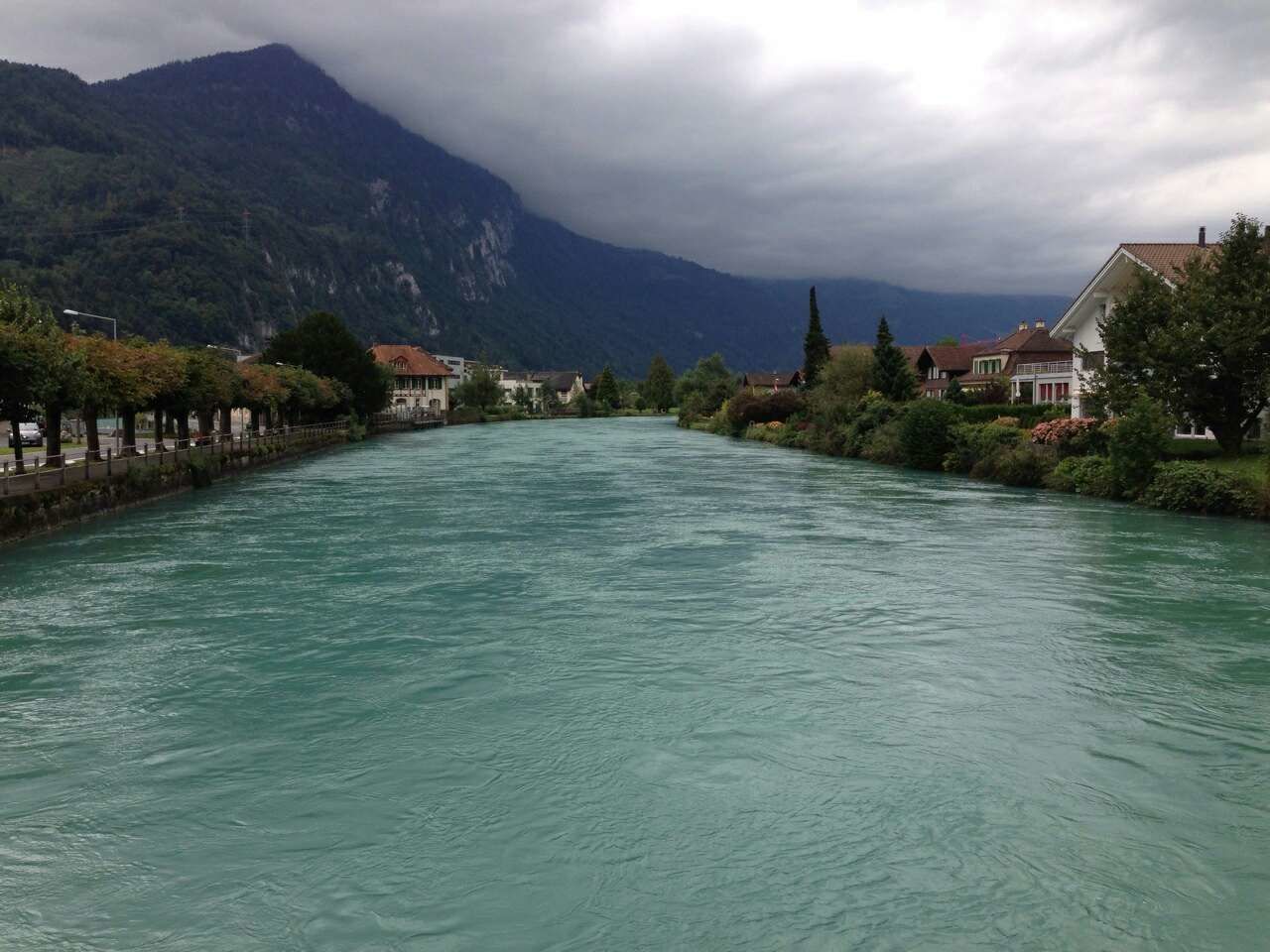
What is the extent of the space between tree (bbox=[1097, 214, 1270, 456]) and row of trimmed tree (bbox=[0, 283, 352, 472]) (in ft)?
113

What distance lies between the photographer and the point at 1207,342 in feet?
104

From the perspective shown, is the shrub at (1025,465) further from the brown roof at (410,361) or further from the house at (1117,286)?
the brown roof at (410,361)

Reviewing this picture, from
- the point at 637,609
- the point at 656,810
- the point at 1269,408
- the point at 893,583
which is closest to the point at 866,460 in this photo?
the point at 1269,408

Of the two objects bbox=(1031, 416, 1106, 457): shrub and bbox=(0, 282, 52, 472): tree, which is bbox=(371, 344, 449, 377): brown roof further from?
bbox=(1031, 416, 1106, 457): shrub

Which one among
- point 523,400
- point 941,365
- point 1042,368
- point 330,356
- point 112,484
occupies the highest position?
point 330,356

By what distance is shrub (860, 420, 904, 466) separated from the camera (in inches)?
2047

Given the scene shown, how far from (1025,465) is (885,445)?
15.4m

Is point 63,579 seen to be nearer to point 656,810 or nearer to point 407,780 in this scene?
point 407,780

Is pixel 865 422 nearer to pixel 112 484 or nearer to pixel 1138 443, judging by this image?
pixel 1138 443

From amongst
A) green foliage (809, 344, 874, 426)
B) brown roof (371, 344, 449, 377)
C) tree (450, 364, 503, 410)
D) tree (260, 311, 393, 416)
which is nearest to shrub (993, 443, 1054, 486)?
green foliage (809, 344, 874, 426)

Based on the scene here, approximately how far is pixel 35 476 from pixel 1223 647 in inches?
1176

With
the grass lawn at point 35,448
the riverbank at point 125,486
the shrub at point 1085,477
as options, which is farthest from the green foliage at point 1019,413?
the grass lawn at point 35,448

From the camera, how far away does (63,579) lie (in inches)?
802

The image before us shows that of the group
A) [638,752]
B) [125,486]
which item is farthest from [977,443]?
[638,752]
